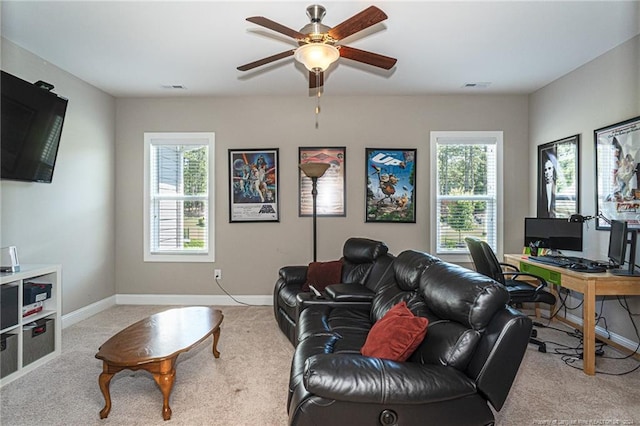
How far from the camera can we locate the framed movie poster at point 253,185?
464 centimetres

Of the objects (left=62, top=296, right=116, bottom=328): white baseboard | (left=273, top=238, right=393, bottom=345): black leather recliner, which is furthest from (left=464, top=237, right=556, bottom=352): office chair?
(left=62, top=296, right=116, bottom=328): white baseboard

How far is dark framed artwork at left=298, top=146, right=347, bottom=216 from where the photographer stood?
463cm

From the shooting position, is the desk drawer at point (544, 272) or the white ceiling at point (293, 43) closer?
the white ceiling at point (293, 43)

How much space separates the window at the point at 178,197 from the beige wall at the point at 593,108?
4253 mm

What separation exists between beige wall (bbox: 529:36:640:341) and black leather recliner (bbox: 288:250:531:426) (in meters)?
2.49

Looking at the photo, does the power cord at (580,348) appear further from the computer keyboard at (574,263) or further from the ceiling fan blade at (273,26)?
the ceiling fan blade at (273,26)

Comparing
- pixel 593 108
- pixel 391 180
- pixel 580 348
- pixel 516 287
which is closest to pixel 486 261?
pixel 516 287

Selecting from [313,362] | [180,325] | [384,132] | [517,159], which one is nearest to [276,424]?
[313,362]

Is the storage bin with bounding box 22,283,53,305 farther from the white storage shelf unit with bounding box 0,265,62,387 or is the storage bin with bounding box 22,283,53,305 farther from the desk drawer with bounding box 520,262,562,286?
the desk drawer with bounding box 520,262,562,286

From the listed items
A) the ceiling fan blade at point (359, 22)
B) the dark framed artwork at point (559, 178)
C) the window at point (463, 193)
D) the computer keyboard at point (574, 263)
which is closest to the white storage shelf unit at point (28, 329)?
the ceiling fan blade at point (359, 22)

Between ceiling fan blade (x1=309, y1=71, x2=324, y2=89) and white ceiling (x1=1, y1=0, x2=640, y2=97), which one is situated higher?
white ceiling (x1=1, y1=0, x2=640, y2=97)

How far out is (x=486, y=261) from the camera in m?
3.37

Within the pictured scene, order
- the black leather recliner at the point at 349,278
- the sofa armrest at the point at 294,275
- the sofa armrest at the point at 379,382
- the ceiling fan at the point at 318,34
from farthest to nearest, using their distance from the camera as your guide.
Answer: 1. the sofa armrest at the point at 294,275
2. the black leather recliner at the point at 349,278
3. the ceiling fan at the point at 318,34
4. the sofa armrest at the point at 379,382

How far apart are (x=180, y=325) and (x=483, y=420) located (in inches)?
83.9
